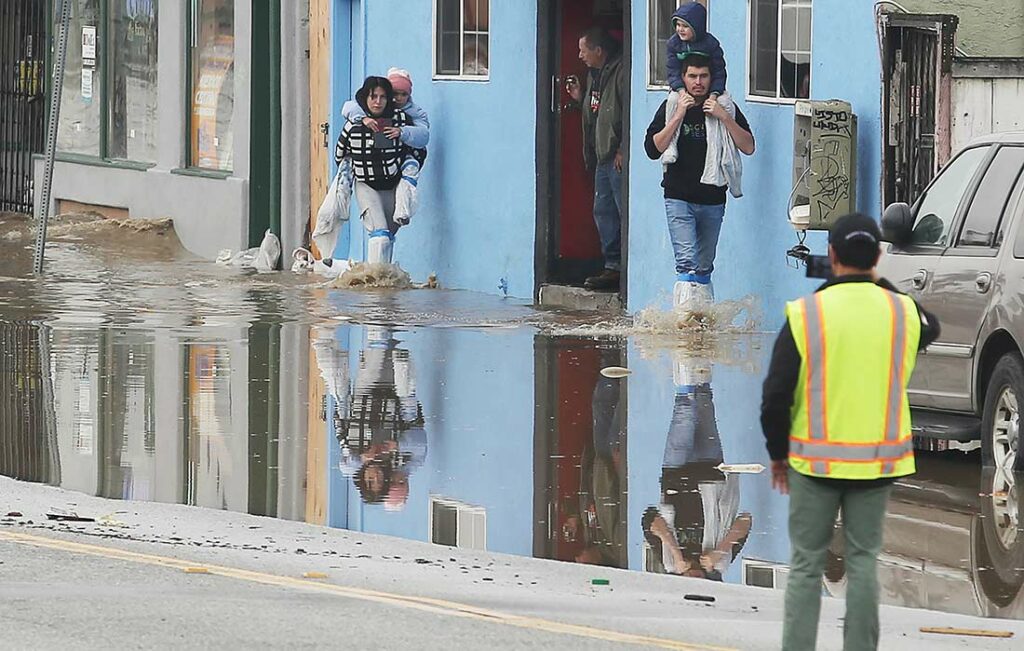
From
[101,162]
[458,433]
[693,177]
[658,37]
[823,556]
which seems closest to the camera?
[823,556]

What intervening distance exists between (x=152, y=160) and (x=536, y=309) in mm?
8491

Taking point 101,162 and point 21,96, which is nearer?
point 101,162

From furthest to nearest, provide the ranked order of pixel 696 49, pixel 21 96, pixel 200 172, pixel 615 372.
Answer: pixel 21 96 → pixel 200 172 → pixel 696 49 → pixel 615 372

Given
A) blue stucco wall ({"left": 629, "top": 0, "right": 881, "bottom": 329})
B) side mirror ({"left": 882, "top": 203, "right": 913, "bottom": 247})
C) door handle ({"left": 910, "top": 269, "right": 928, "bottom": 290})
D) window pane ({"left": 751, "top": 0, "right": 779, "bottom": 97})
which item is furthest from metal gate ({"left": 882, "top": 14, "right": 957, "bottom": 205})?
side mirror ({"left": 882, "top": 203, "right": 913, "bottom": 247})

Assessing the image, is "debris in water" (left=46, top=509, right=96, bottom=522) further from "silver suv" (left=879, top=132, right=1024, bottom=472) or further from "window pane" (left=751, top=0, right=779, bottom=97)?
"window pane" (left=751, top=0, right=779, bottom=97)

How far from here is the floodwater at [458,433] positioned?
903cm

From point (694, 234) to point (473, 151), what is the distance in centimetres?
403

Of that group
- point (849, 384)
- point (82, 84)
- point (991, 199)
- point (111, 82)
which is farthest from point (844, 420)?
point (82, 84)

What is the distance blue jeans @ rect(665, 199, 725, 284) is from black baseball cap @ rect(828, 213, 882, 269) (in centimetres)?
924

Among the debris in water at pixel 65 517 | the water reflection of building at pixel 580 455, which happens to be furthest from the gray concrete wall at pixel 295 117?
the debris in water at pixel 65 517

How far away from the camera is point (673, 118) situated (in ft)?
50.1

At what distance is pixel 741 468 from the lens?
10.6 metres

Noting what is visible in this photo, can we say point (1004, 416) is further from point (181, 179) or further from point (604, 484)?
point (181, 179)

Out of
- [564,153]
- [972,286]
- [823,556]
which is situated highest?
[564,153]
